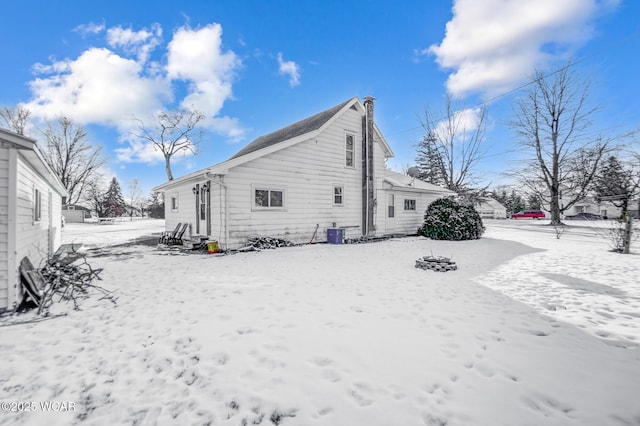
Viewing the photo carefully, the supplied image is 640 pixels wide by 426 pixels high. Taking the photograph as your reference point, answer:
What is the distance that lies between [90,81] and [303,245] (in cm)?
1598

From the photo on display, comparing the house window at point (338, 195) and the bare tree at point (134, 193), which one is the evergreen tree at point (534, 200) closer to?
the house window at point (338, 195)

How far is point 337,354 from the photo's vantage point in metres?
2.89

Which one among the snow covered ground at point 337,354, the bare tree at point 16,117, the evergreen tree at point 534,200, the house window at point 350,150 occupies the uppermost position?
the bare tree at point 16,117

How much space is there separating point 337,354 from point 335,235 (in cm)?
945

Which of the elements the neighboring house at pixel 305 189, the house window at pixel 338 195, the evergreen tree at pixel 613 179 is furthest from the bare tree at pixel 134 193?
the evergreen tree at pixel 613 179

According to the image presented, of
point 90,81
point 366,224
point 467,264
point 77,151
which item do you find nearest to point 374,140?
point 366,224

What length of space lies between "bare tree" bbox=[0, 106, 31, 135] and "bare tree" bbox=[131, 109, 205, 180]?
1371 centimetres

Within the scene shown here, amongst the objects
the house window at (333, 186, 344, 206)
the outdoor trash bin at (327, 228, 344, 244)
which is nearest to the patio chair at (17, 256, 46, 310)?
the outdoor trash bin at (327, 228, 344, 244)

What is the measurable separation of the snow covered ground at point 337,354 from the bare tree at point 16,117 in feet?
131

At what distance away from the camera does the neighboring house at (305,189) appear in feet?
33.7

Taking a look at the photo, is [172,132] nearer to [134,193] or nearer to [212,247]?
[212,247]

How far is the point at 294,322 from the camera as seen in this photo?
373 centimetres

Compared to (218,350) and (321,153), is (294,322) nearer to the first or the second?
(218,350)

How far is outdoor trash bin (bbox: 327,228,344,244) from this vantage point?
12.3 meters
